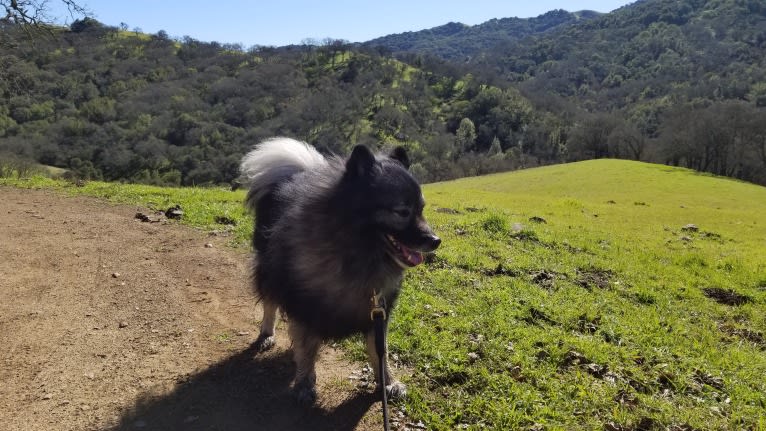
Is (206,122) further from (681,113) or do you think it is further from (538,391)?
(538,391)

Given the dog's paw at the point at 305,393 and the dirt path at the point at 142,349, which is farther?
the dog's paw at the point at 305,393

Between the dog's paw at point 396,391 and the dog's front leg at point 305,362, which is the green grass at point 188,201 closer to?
the dog's front leg at point 305,362

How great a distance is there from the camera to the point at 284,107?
108m

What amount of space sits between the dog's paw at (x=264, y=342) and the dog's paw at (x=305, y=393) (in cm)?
91

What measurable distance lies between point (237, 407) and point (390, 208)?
220 cm

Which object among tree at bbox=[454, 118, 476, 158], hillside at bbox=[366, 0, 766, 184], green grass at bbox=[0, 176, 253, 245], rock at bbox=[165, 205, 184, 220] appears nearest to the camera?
green grass at bbox=[0, 176, 253, 245]

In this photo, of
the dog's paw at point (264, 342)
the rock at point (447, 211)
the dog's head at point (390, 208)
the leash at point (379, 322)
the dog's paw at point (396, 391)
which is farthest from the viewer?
the rock at point (447, 211)

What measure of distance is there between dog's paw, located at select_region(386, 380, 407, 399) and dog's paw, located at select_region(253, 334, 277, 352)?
4.79ft

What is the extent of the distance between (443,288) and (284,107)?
107281 millimetres

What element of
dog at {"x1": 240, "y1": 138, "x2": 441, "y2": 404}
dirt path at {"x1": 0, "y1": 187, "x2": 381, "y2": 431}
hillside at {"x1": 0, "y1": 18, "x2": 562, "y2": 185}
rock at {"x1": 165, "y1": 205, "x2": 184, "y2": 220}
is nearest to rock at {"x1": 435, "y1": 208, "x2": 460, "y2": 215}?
rock at {"x1": 165, "y1": 205, "x2": 184, "y2": 220}

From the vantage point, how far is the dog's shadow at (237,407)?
12.2ft

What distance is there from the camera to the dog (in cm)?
353

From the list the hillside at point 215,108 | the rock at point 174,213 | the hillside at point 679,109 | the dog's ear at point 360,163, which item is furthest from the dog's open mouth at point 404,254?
the hillside at point 679,109

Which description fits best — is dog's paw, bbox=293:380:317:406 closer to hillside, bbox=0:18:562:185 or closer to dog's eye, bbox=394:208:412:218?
dog's eye, bbox=394:208:412:218
